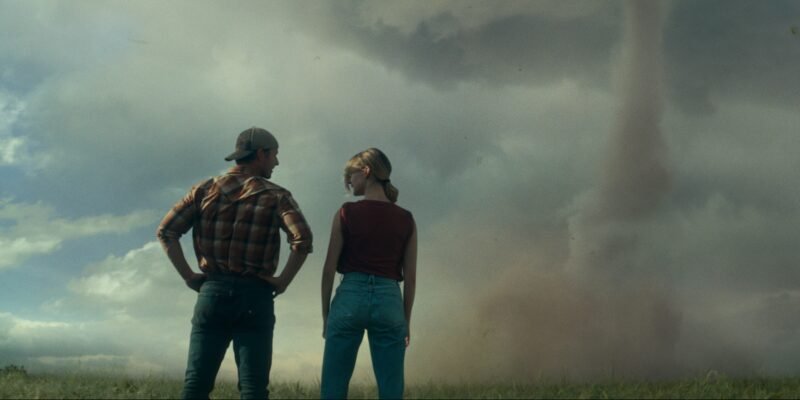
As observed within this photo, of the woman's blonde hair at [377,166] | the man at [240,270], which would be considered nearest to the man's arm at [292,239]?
the man at [240,270]

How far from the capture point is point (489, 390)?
1009cm

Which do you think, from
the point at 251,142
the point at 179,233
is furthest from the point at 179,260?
the point at 251,142

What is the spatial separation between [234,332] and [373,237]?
1.82m

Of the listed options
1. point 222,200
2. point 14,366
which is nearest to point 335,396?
point 222,200

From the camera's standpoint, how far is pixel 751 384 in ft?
37.3

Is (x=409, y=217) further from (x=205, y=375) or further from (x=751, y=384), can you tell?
(x=751, y=384)

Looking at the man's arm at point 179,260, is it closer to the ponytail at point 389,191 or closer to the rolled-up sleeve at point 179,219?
the rolled-up sleeve at point 179,219

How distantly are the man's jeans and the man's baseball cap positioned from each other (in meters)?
1.37

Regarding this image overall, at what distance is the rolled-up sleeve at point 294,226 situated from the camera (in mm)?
7766

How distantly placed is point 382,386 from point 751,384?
6900mm

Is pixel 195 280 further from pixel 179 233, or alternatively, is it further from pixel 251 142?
pixel 251 142

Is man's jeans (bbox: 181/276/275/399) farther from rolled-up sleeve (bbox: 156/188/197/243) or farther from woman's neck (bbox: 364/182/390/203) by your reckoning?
woman's neck (bbox: 364/182/390/203)

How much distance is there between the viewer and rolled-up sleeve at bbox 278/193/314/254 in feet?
25.5

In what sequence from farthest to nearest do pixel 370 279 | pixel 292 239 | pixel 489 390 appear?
1. pixel 489 390
2. pixel 292 239
3. pixel 370 279
